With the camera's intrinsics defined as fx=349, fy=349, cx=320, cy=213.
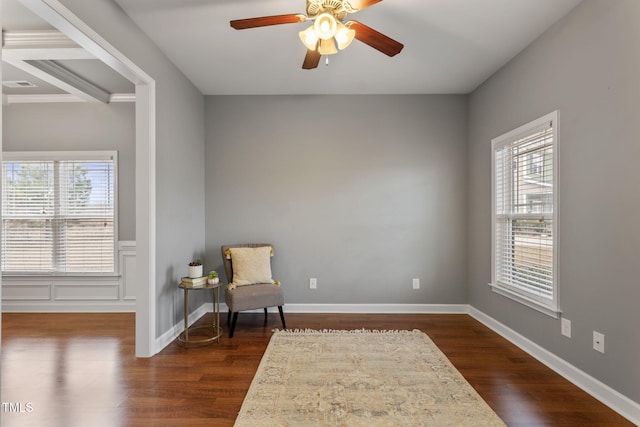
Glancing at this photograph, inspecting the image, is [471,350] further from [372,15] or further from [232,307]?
[372,15]

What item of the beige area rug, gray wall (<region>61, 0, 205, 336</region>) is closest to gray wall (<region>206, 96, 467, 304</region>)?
gray wall (<region>61, 0, 205, 336</region>)

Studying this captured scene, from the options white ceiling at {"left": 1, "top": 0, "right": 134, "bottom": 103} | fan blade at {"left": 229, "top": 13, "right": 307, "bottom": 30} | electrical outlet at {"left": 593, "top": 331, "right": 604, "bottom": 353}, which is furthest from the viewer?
white ceiling at {"left": 1, "top": 0, "right": 134, "bottom": 103}

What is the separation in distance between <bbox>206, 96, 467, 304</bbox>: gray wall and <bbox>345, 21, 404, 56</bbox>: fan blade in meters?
1.99

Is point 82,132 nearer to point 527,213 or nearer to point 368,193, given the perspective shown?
point 368,193

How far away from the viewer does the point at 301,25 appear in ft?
9.31

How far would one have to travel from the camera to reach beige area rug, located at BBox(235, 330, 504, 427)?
2.11 m

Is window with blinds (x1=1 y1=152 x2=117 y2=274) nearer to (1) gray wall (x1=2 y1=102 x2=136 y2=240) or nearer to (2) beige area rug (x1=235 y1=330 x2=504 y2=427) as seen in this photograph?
(1) gray wall (x1=2 y1=102 x2=136 y2=240)

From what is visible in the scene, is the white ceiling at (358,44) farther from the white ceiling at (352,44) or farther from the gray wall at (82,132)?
the gray wall at (82,132)

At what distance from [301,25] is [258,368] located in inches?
110

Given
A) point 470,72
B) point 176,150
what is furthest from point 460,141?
point 176,150

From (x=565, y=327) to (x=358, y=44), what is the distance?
9.44 feet

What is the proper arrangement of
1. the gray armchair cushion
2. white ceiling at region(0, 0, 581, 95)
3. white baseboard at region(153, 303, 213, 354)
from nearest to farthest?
white ceiling at region(0, 0, 581, 95), white baseboard at region(153, 303, 213, 354), the gray armchair cushion

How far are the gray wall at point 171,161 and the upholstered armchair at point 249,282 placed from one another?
504 millimetres

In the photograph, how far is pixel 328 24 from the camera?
Result: 6.85ft
